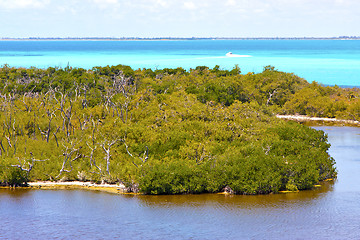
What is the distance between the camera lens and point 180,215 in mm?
24828

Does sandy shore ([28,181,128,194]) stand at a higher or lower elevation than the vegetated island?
lower

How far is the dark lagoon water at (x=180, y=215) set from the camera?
74.4ft

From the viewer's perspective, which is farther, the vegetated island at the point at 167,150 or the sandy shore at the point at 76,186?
the sandy shore at the point at 76,186

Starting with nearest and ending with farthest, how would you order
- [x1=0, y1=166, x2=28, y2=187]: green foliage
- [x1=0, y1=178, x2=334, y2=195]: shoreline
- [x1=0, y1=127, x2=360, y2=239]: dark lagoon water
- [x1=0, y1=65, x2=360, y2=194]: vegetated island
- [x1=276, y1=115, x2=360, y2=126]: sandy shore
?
[x1=0, y1=127, x2=360, y2=239]: dark lagoon water < [x1=0, y1=65, x2=360, y2=194]: vegetated island < [x1=0, y1=178, x2=334, y2=195]: shoreline < [x1=0, y1=166, x2=28, y2=187]: green foliage < [x1=276, y1=115, x2=360, y2=126]: sandy shore

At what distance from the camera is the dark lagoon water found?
74.4ft

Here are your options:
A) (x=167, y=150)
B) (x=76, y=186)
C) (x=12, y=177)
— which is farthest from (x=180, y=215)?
(x=12, y=177)

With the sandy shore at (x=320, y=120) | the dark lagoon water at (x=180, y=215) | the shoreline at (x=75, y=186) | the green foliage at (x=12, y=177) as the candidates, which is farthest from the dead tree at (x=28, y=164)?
the sandy shore at (x=320, y=120)

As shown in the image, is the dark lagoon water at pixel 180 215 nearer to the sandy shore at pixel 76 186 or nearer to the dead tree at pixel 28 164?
the sandy shore at pixel 76 186

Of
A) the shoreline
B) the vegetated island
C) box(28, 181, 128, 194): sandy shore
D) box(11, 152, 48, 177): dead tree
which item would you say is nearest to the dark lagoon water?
the shoreline

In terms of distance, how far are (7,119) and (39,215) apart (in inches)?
567

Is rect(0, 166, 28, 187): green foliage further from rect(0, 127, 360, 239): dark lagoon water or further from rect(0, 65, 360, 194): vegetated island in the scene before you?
rect(0, 127, 360, 239): dark lagoon water

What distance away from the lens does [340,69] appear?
5423 inches

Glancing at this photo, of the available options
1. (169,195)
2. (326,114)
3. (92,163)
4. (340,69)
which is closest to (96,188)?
(92,163)

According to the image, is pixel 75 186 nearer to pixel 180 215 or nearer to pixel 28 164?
pixel 28 164
